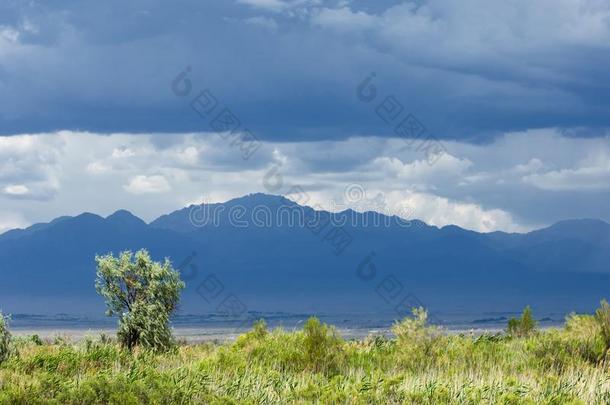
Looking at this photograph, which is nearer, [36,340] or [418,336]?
[418,336]

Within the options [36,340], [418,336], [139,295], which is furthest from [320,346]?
[36,340]

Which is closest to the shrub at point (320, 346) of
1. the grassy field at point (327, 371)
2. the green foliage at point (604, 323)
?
the grassy field at point (327, 371)

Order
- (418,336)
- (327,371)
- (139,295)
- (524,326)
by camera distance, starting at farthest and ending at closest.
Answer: (524,326), (139,295), (418,336), (327,371)

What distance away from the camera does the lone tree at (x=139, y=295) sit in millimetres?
27266

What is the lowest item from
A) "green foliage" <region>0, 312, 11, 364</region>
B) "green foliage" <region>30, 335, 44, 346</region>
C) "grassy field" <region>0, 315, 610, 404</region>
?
"grassy field" <region>0, 315, 610, 404</region>

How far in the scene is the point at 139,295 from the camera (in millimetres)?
27547

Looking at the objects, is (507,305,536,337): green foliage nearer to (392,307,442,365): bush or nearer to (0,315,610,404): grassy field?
(0,315,610,404): grassy field

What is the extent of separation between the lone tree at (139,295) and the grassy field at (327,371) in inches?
36.1

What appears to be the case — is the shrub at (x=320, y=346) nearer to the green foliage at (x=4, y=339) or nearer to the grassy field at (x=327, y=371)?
the grassy field at (x=327, y=371)

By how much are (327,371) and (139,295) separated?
6.61 m

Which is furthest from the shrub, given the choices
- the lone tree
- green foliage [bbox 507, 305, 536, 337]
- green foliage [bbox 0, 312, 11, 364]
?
green foliage [bbox 507, 305, 536, 337]

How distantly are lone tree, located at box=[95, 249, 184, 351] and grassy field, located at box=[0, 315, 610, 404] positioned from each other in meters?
0.92

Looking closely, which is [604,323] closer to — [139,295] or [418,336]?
[418,336]

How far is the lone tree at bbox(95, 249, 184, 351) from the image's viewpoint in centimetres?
2727
